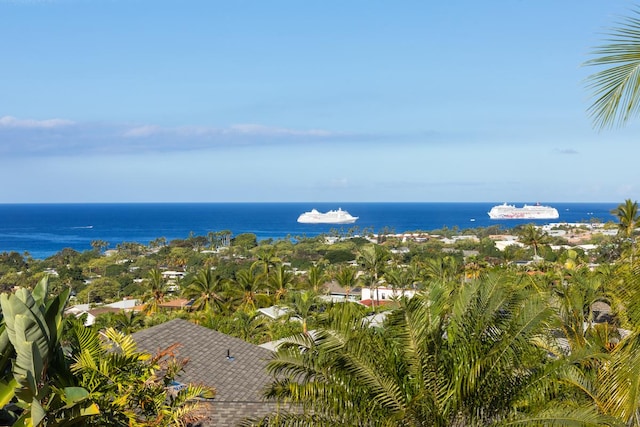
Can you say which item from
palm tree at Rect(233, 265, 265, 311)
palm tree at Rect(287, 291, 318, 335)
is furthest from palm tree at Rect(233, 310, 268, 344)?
palm tree at Rect(233, 265, 265, 311)

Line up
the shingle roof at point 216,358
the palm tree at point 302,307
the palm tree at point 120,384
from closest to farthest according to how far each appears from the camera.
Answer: the palm tree at point 120,384
the shingle roof at point 216,358
the palm tree at point 302,307

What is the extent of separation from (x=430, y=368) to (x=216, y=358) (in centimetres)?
1172

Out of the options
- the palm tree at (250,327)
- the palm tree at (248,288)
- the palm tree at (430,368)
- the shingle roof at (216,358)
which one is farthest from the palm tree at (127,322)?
the palm tree at (430,368)

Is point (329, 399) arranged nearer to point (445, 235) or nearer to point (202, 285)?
point (202, 285)

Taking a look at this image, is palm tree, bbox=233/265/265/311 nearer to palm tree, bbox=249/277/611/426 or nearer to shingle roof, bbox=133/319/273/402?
shingle roof, bbox=133/319/273/402

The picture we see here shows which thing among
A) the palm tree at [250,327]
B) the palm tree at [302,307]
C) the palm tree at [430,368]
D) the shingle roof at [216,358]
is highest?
the palm tree at [430,368]

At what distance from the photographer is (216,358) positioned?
18625mm

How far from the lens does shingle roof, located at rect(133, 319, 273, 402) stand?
53.1 ft

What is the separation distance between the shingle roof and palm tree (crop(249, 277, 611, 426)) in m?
6.85

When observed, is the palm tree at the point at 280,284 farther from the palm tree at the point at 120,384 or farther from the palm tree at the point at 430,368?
the palm tree at the point at 120,384

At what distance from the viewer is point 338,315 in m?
8.43

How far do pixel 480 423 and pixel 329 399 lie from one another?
2200mm

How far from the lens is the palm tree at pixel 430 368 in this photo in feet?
26.5

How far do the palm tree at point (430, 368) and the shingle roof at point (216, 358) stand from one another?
22.5 feet
